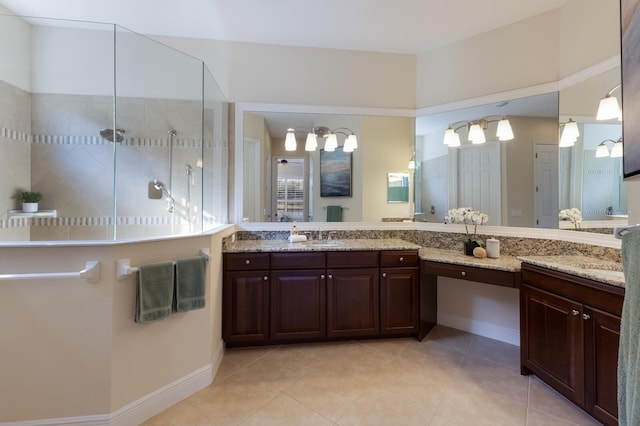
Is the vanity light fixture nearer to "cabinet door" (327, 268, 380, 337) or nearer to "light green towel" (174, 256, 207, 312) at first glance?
"cabinet door" (327, 268, 380, 337)

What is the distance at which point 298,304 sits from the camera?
92.4 inches

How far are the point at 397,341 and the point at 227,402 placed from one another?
149 centimetres

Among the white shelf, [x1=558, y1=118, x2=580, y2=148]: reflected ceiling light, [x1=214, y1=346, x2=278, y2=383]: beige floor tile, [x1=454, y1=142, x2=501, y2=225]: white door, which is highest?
[x1=558, y1=118, x2=580, y2=148]: reflected ceiling light

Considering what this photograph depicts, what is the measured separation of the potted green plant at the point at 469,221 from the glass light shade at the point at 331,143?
1344mm

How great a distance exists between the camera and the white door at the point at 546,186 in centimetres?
227

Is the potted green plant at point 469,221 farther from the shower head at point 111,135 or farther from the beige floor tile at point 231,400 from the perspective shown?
the shower head at point 111,135

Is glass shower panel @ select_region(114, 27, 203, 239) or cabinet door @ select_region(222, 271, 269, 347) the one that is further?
glass shower panel @ select_region(114, 27, 203, 239)

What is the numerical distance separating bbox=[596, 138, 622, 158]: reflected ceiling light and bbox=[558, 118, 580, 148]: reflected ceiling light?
169 millimetres

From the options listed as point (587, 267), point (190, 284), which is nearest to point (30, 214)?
point (190, 284)

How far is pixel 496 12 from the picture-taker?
7.52 feet

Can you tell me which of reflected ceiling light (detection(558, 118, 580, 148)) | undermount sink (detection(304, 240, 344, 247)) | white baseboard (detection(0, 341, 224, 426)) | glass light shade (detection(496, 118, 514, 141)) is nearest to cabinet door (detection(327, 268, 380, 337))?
undermount sink (detection(304, 240, 344, 247))

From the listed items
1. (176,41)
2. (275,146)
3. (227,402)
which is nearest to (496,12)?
(275,146)

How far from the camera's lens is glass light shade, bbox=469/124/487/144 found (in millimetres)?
2580

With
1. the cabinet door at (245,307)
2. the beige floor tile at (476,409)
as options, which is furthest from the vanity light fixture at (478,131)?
the cabinet door at (245,307)
